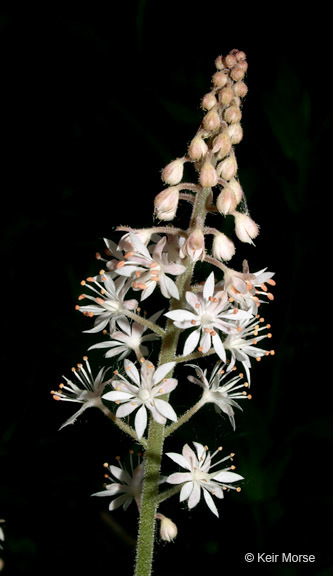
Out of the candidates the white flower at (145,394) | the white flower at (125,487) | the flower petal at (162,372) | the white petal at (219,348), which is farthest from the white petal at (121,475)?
the white petal at (219,348)

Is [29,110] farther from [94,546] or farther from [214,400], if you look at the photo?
[94,546]

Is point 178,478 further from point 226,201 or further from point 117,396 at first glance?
point 226,201

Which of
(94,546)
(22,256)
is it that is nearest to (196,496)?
(94,546)

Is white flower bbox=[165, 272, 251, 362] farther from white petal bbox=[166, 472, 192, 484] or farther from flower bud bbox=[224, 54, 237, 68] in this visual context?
flower bud bbox=[224, 54, 237, 68]

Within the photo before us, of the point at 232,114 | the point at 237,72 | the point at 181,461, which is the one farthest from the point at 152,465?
the point at 237,72

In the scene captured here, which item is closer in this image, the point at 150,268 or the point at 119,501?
the point at 150,268
